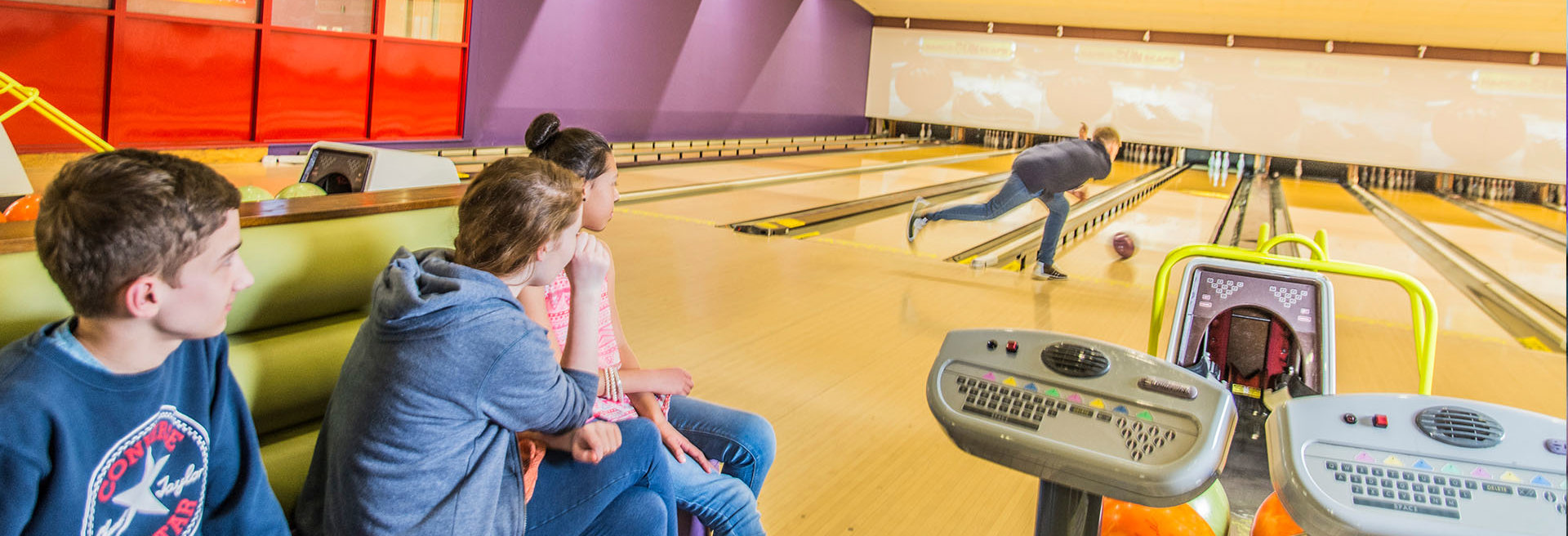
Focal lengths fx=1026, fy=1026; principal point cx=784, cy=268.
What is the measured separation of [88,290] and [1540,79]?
1479 cm

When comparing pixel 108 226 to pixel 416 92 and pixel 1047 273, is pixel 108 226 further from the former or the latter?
pixel 416 92

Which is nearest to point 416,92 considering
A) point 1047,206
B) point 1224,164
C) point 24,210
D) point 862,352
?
point 1047,206

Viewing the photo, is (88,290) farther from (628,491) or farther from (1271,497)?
(1271,497)

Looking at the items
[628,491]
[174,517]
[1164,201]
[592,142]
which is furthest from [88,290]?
[1164,201]

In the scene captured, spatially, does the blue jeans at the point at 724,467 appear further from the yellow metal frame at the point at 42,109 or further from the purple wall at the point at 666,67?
the purple wall at the point at 666,67

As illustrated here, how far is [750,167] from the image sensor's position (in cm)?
996

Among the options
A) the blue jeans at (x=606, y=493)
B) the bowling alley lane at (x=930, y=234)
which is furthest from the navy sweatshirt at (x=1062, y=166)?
the blue jeans at (x=606, y=493)

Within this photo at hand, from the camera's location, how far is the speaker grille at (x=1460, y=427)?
3.61 ft

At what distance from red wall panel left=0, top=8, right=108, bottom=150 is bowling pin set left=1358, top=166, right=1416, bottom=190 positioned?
13.3 meters

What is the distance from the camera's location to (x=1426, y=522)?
40.0 inches

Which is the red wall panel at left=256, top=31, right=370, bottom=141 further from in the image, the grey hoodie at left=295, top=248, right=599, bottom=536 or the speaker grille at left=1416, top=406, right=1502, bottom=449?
the speaker grille at left=1416, top=406, right=1502, bottom=449

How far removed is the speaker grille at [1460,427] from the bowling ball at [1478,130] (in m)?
13.9

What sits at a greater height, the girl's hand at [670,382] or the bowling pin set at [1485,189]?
the bowling pin set at [1485,189]

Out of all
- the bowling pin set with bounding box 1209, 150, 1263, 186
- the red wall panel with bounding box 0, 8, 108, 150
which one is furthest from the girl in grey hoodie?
the bowling pin set with bounding box 1209, 150, 1263, 186
